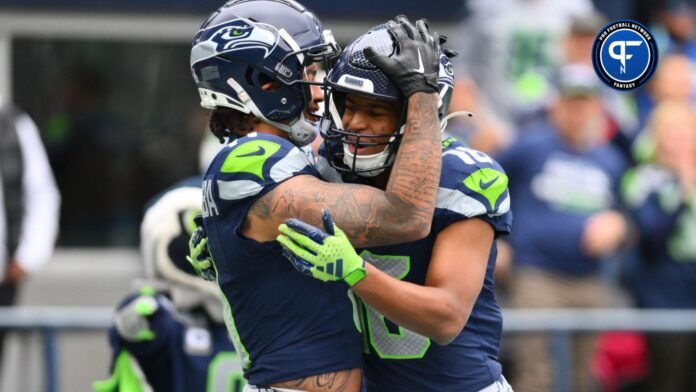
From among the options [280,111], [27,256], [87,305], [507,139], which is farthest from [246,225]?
[87,305]

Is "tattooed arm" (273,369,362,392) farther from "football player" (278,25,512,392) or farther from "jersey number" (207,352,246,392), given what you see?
"jersey number" (207,352,246,392)

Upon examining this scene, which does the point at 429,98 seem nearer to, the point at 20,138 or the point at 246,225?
the point at 246,225

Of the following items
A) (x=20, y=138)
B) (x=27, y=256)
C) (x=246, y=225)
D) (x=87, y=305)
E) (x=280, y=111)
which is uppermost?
(x=280, y=111)

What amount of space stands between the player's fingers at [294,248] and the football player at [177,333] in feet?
5.19

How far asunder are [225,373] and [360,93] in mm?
1795

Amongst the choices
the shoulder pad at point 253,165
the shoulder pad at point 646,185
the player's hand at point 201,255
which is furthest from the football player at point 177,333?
the shoulder pad at point 646,185

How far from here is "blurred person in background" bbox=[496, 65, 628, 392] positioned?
8102mm

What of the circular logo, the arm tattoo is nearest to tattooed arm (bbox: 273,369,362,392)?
the arm tattoo

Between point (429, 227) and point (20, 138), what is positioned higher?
point (429, 227)

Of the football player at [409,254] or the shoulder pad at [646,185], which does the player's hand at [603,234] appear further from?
the football player at [409,254]

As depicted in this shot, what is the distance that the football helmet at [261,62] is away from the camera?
438 cm

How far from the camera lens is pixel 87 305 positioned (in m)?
9.38

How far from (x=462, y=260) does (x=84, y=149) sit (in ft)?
19.3

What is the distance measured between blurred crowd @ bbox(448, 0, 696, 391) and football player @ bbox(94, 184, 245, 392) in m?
2.58
